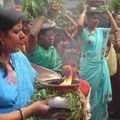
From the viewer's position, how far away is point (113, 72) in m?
6.46

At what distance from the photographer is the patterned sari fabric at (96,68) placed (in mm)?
5750

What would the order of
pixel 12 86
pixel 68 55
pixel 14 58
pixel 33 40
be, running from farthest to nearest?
1. pixel 68 55
2. pixel 33 40
3. pixel 14 58
4. pixel 12 86

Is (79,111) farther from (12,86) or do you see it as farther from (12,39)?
(12,39)

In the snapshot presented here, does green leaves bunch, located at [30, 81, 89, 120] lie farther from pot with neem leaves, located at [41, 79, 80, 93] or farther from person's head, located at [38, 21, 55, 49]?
person's head, located at [38, 21, 55, 49]

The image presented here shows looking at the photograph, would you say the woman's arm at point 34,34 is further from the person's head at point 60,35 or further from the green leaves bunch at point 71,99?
the green leaves bunch at point 71,99

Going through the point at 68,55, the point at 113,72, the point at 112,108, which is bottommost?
the point at 112,108

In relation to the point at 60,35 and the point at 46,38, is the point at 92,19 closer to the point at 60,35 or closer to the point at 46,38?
the point at 60,35

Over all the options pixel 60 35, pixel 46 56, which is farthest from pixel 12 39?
pixel 60 35

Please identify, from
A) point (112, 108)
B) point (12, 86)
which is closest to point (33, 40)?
point (12, 86)

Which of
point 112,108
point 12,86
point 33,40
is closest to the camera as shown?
point 12,86

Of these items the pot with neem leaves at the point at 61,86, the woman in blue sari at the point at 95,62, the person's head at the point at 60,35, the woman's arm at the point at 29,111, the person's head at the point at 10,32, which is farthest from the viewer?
the woman in blue sari at the point at 95,62

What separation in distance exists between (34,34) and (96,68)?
2.08 m

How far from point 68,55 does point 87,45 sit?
52 centimetres

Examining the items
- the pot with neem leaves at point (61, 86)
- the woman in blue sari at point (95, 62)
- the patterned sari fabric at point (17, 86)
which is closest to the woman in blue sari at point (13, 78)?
the patterned sari fabric at point (17, 86)
